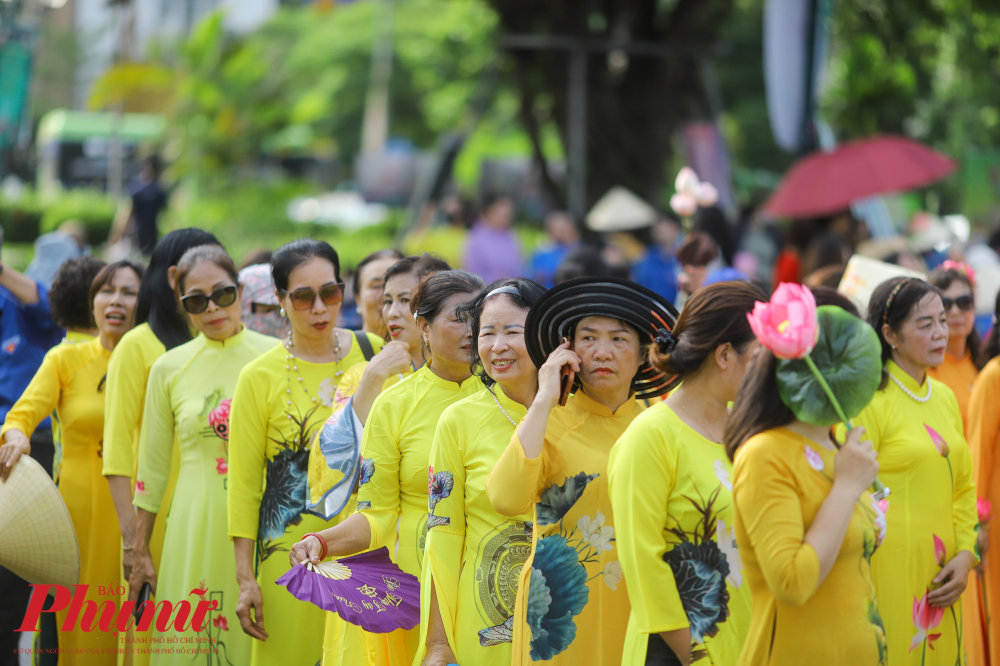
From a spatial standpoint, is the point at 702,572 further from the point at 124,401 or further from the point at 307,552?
the point at 124,401

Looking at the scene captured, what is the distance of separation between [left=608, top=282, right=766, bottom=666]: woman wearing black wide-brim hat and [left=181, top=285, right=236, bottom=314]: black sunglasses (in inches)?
90.5

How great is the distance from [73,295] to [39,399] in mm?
701

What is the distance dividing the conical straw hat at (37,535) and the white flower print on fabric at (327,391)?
1215 millimetres

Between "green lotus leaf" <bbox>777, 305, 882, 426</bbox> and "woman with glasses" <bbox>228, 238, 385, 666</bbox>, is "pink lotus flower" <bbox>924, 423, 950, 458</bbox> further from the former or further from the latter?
"woman with glasses" <bbox>228, 238, 385, 666</bbox>

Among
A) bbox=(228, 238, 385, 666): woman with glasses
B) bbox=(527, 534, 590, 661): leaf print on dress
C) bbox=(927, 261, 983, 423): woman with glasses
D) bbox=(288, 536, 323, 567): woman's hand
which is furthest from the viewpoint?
bbox=(927, 261, 983, 423): woman with glasses

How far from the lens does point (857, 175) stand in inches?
394

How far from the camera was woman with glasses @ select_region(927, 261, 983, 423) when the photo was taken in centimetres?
518

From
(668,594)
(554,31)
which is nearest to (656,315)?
(668,594)

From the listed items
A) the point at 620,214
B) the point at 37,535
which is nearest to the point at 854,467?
the point at 37,535

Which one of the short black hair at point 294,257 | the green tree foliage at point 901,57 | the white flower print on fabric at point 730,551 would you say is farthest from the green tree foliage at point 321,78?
the white flower print on fabric at point 730,551

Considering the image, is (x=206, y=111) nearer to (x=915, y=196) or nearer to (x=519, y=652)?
(x=915, y=196)

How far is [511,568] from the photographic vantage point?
10.9 feet

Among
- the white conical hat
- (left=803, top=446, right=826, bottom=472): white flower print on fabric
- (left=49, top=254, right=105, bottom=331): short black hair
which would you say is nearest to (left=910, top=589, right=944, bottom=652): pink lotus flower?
(left=803, top=446, right=826, bottom=472): white flower print on fabric

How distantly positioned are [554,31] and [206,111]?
35.2ft
